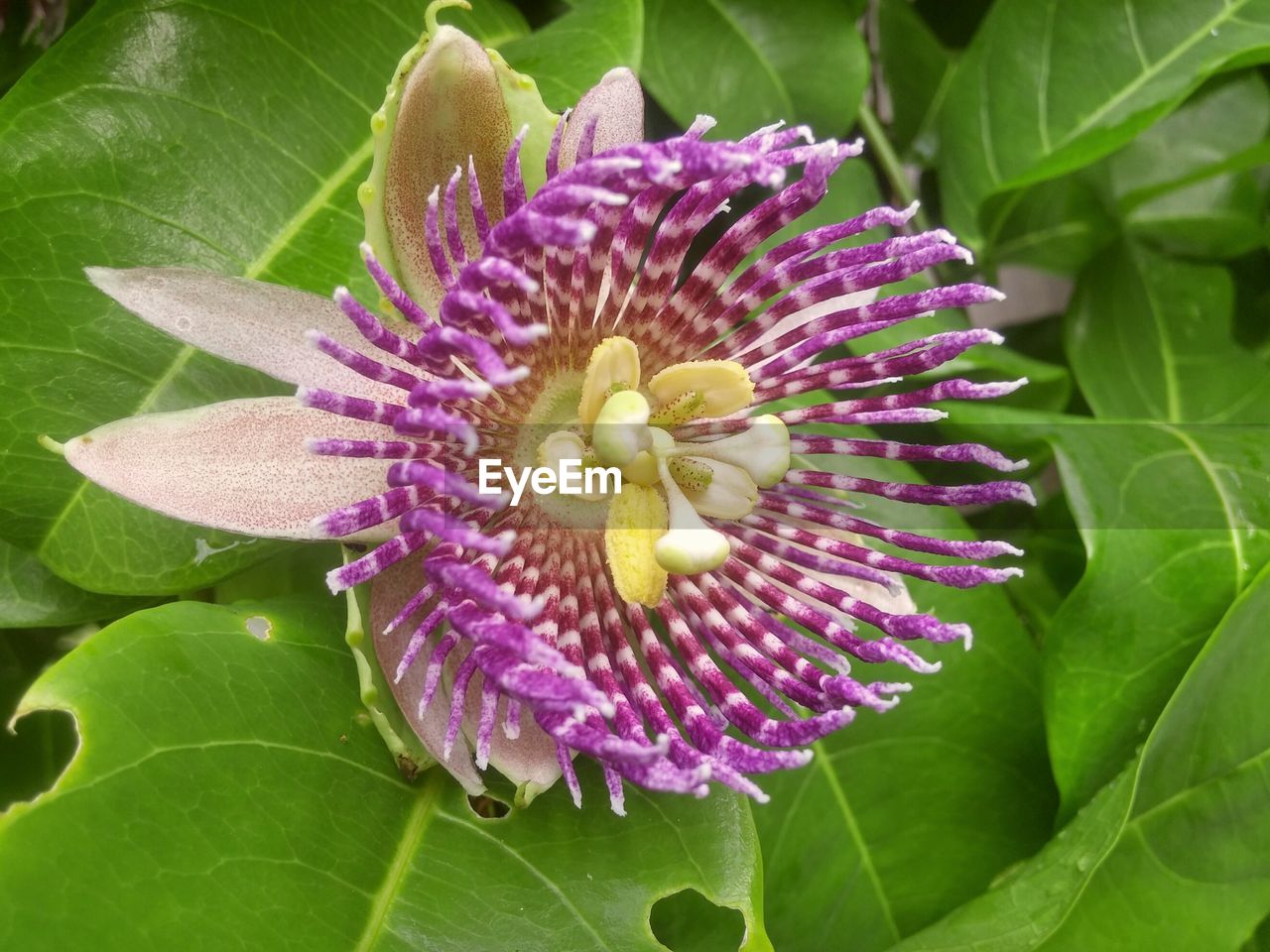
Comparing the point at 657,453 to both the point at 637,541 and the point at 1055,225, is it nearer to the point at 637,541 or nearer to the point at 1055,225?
the point at 637,541

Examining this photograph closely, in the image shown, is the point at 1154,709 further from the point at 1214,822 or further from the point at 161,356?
the point at 161,356

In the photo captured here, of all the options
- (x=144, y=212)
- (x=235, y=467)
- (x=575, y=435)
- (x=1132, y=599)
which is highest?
(x=144, y=212)

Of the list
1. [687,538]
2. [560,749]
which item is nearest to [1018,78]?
[687,538]

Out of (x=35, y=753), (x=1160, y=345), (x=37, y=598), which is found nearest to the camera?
(x=37, y=598)

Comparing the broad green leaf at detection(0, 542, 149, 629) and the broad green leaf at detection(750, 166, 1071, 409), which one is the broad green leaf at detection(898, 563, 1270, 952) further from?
the broad green leaf at detection(0, 542, 149, 629)

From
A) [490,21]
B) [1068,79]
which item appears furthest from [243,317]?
[1068,79]

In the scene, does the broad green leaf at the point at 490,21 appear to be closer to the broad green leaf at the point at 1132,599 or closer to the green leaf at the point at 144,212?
the green leaf at the point at 144,212

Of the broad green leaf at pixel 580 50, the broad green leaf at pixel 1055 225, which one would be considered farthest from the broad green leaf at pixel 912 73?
the broad green leaf at pixel 580 50
